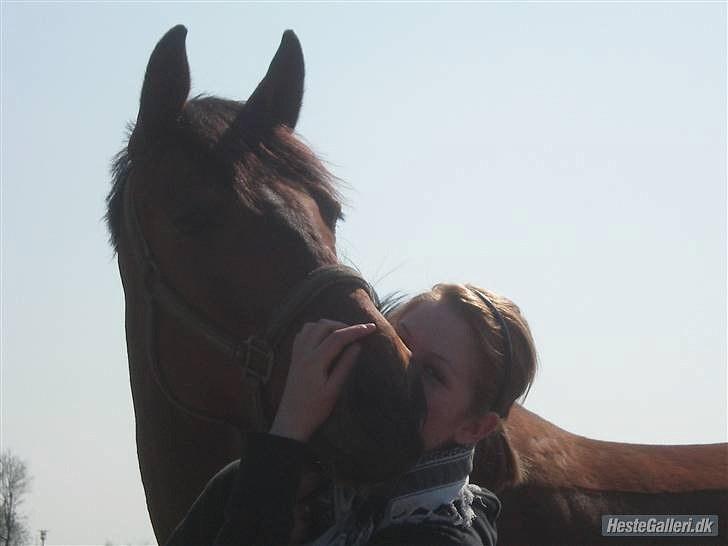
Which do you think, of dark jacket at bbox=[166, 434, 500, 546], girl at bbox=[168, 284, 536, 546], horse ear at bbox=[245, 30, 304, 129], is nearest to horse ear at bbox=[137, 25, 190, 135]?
horse ear at bbox=[245, 30, 304, 129]

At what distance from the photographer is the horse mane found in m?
3.20

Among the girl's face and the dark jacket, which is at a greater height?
the girl's face

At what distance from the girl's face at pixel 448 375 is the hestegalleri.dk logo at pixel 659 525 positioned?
1668 millimetres

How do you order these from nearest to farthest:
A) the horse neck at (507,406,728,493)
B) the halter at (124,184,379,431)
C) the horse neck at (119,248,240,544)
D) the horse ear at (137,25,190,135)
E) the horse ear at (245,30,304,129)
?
1. the halter at (124,184,379,431)
2. the horse neck at (119,248,240,544)
3. the horse ear at (137,25,190,135)
4. the horse ear at (245,30,304,129)
5. the horse neck at (507,406,728,493)

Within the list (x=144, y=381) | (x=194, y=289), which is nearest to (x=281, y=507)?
(x=194, y=289)

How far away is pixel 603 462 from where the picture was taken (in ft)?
13.7

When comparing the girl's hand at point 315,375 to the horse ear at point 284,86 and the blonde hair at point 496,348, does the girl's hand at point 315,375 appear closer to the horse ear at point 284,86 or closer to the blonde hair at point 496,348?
the blonde hair at point 496,348

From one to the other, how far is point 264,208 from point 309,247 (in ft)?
0.77

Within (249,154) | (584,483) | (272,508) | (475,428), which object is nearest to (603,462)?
(584,483)

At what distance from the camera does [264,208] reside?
3043 mm

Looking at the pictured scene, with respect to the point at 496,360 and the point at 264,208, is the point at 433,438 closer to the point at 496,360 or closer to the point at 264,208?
the point at 496,360

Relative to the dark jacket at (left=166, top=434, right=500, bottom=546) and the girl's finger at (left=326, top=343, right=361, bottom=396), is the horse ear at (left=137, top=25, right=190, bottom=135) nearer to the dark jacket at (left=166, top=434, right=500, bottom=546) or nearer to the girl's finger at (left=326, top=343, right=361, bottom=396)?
the girl's finger at (left=326, top=343, right=361, bottom=396)

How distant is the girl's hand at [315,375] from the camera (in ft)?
7.80

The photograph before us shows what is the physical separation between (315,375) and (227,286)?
680 millimetres
